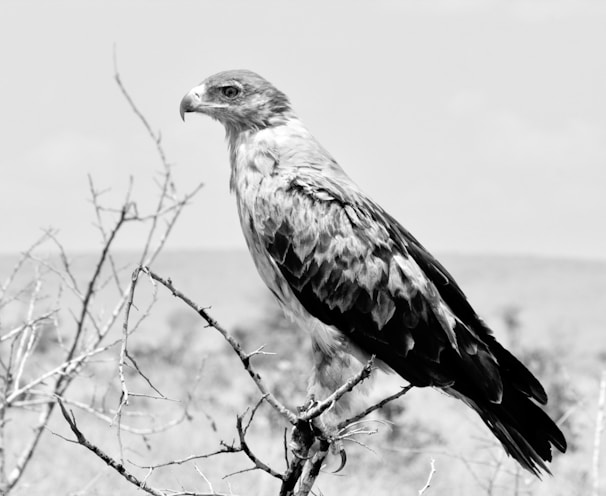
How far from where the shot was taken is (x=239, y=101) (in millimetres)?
6066

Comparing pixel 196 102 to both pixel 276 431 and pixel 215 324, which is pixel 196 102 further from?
pixel 276 431

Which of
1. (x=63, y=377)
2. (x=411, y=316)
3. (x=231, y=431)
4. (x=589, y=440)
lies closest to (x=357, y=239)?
(x=411, y=316)

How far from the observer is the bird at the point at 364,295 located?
5.26 metres

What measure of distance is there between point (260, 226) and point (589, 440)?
46.0ft

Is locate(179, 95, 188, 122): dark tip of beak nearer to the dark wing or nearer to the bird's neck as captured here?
the bird's neck

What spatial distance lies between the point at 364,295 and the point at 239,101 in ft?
4.95

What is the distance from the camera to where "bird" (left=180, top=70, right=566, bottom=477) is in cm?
526

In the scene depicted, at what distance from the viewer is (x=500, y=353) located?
5414 mm

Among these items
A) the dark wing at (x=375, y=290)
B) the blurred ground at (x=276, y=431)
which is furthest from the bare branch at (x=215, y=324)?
the dark wing at (x=375, y=290)

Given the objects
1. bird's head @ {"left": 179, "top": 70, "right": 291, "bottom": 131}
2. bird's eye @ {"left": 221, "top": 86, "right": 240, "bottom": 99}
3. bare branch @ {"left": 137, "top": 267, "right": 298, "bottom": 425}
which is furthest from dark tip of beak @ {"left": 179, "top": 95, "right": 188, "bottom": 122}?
bare branch @ {"left": 137, "top": 267, "right": 298, "bottom": 425}

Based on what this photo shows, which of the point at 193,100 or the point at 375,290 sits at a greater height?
the point at 193,100

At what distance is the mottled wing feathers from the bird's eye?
0.91 meters

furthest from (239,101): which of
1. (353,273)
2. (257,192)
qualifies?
(353,273)

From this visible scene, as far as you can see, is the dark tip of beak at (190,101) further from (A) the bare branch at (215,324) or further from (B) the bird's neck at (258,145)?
(A) the bare branch at (215,324)
